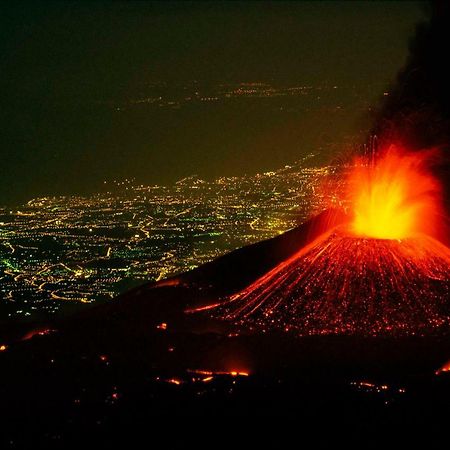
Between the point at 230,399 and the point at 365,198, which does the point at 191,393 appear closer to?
the point at 230,399

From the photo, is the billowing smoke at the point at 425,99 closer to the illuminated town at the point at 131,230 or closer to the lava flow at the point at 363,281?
the lava flow at the point at 363,281

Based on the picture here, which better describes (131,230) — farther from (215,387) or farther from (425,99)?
(215,387)

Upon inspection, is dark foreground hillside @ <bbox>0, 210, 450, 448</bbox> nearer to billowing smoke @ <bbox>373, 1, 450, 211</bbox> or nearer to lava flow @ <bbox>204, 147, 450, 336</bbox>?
lava flow @ <bbox>204, 147, 450, 336</bbox>

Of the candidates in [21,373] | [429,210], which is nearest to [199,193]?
[429,210]

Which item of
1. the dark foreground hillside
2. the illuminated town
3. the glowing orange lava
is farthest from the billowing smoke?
the illuminated town

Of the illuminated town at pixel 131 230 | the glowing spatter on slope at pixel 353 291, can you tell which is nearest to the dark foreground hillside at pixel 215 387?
the glowing spatter on slope at pixel 353 291

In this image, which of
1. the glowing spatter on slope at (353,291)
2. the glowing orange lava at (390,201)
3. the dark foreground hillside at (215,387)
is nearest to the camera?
the dark foreground hillside at (215,387)
